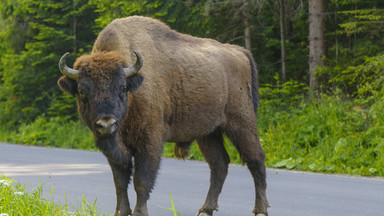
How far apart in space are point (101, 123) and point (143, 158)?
2.53ft

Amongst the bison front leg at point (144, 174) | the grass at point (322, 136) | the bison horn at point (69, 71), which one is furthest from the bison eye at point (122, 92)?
the grass at point (322, 136)

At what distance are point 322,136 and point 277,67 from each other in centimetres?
620

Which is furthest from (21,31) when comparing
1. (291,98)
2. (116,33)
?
(116,33)

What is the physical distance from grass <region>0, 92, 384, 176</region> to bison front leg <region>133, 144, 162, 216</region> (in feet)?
12.4

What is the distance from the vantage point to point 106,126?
5.36 metres

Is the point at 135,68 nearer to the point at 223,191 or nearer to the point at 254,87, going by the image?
the point at 254,87

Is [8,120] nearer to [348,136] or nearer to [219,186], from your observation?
[348,136]

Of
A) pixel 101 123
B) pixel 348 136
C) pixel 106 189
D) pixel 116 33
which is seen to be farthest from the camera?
pixel 348 136

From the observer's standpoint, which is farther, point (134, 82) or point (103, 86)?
point (134, 82)

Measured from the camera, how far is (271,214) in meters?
7.12

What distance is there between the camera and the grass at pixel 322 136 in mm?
11047

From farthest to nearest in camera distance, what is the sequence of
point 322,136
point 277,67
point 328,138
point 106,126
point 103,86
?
point 277,67, point 322,136, point 328,138, point 103,86, point 106,126

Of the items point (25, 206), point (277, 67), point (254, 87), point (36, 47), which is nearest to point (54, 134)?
point (36, 47)

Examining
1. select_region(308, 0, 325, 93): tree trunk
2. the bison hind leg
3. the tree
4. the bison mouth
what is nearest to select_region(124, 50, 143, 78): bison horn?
the bison mouth
